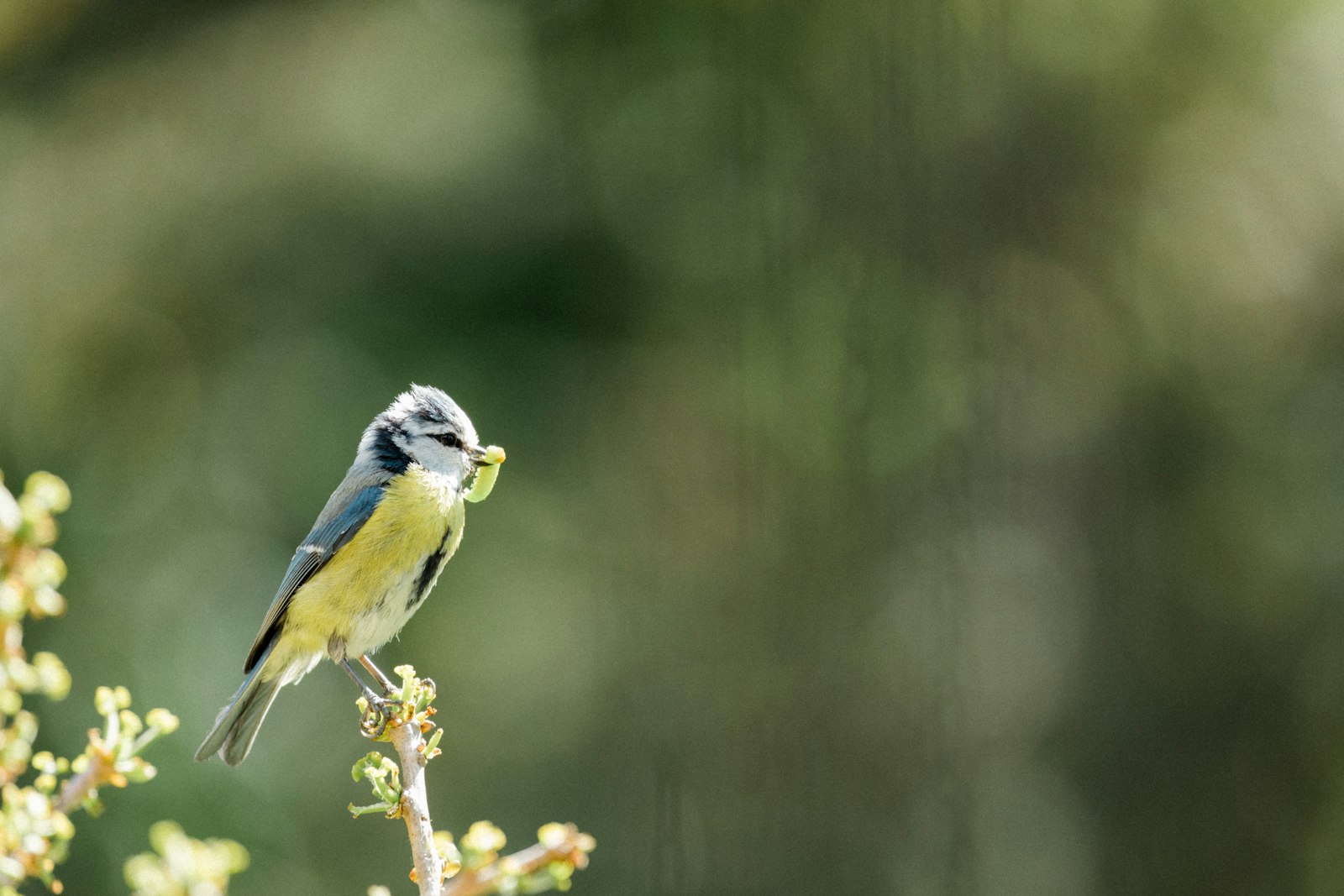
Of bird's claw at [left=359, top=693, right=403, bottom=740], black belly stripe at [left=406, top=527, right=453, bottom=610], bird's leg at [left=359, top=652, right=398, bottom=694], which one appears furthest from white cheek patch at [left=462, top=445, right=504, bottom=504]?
bird's claw at [left=359, top=693, right=403, bottom=740]

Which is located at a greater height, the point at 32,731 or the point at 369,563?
the point at 369,563

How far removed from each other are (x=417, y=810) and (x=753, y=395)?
2828mm

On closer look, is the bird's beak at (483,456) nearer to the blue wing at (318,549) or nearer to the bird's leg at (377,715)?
the blue wing at (318,549)

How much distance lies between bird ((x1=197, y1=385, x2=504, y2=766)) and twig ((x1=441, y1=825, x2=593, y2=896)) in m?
1.28

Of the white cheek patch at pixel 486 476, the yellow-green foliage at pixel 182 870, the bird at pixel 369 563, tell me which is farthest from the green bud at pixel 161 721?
the bird at pixel 369 563

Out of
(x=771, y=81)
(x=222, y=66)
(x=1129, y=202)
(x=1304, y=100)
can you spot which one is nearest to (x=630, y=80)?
(x=771, y=81)

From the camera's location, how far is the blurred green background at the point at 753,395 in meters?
3.53

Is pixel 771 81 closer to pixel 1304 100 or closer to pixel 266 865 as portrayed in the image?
pixel 1304 100

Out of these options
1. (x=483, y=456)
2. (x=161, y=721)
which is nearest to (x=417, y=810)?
(x=161, y=721)

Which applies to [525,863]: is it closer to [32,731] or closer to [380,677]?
[32,731]

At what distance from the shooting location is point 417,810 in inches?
42.6

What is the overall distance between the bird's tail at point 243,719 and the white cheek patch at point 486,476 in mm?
460

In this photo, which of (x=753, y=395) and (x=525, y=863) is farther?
(x=753, y=395)

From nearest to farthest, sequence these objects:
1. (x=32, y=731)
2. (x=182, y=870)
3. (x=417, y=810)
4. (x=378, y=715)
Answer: (x=182, y=870) → (x=32, y=731) → (x=417, y=810) → (x=378, y=715)
